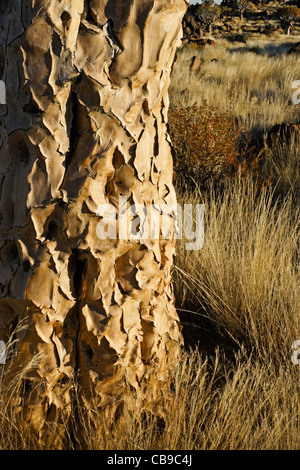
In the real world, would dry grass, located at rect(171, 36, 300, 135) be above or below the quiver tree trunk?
above

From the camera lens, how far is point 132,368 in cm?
186

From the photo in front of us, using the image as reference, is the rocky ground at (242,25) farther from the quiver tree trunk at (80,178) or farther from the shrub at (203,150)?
the quiver tree trunk at (80,178)

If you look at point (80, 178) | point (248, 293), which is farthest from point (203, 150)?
point (80, 178)

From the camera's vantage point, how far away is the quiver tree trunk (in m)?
1.50

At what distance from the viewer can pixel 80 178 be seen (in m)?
1.58

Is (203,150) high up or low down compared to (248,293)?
up

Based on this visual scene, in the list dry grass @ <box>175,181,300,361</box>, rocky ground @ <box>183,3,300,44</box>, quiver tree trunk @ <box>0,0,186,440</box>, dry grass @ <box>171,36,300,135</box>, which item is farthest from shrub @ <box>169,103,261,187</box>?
rocky ground @ <box>183,3,300,44</box>

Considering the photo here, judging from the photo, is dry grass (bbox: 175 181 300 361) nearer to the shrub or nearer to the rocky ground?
the shrub

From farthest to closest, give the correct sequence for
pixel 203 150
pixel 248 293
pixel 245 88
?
pixel 245 88 → pixel 203 150 → pixel 248 293

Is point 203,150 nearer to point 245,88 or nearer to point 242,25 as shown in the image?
point 245,88

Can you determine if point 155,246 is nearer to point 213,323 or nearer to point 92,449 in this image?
point 92,449

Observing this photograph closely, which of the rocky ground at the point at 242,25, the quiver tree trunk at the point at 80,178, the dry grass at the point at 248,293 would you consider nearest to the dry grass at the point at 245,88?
the dry grass at the point at 248,293

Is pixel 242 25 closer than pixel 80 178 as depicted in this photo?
No
